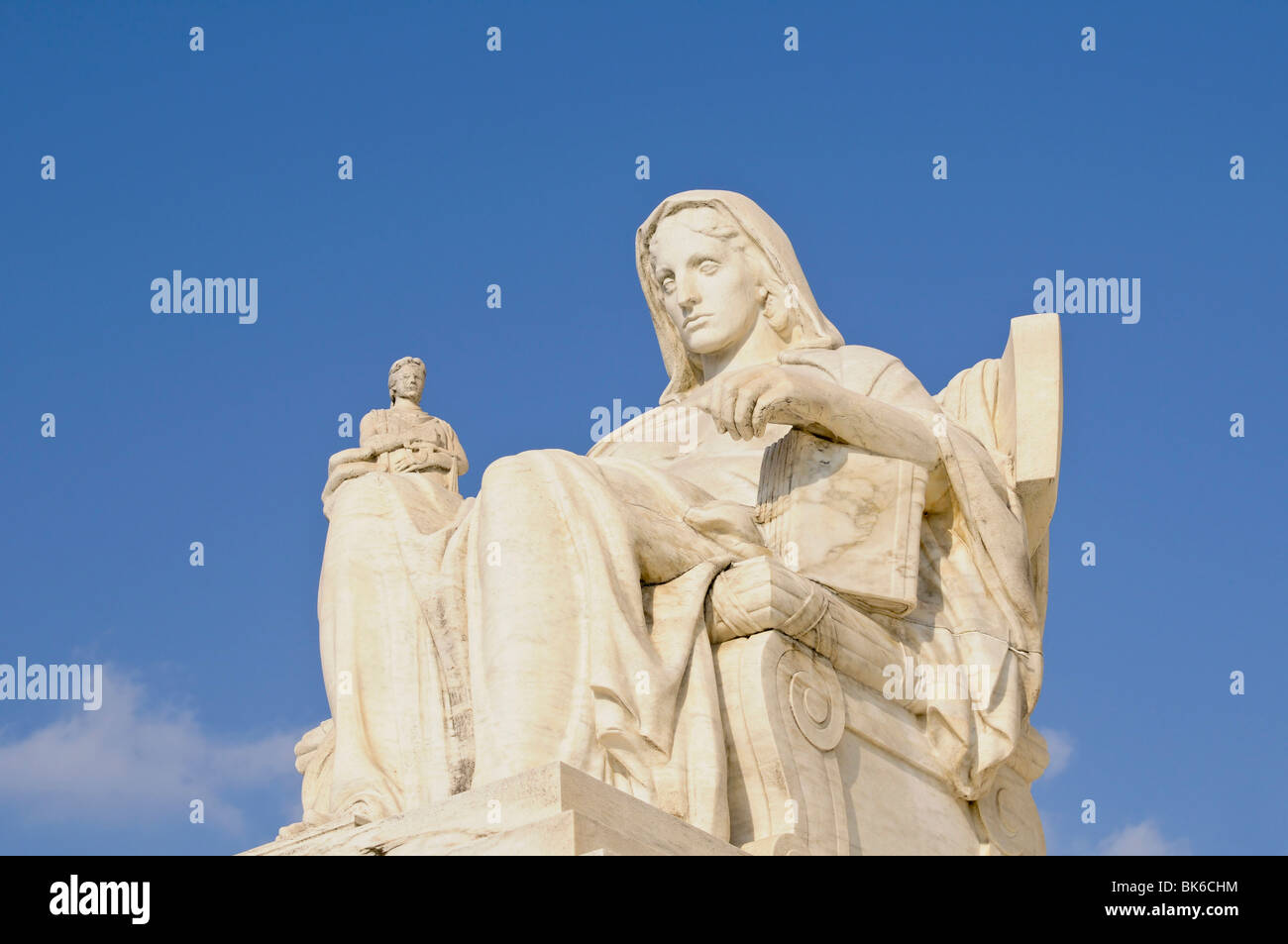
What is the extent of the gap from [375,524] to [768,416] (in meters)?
1.89

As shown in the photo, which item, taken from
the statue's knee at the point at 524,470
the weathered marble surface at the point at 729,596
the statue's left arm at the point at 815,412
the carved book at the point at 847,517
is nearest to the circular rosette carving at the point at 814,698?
the weathered marble surface at the point at 729,596

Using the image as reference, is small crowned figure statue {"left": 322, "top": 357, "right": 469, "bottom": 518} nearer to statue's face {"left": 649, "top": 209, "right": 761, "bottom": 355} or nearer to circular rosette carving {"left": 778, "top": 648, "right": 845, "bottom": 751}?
statue's face {"left": 649, "top": 209, "right": 761, "bottom": 355}

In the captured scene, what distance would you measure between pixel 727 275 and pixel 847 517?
1.80 metres

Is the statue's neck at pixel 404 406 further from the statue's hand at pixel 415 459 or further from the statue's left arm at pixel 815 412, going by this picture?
the statue's left arm at pixel 815 412

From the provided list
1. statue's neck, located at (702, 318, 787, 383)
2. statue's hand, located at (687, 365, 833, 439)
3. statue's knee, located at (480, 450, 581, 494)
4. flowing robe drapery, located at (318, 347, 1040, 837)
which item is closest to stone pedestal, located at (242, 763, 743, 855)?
flowing robe drapery, located at (318, 347, 1040, 837)

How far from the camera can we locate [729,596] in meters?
9.69

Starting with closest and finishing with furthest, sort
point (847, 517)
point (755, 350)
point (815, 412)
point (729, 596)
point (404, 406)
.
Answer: point (729, 596) < point (815, 412) < point (847, 517) < point (404, 406) < point (755, 350)

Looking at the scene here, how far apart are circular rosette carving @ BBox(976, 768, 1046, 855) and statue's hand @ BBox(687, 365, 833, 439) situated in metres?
1.92

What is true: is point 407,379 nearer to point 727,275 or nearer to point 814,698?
point 727,275

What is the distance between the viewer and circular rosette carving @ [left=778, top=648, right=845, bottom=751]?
9.62 m

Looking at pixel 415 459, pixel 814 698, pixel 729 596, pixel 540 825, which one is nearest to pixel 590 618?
pixel 729 596

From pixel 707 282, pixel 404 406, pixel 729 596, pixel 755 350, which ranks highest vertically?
pixel 707 282

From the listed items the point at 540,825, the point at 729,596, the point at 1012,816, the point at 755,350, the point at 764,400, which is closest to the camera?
the point at 540,825

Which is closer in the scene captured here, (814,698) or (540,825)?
(540,825)
